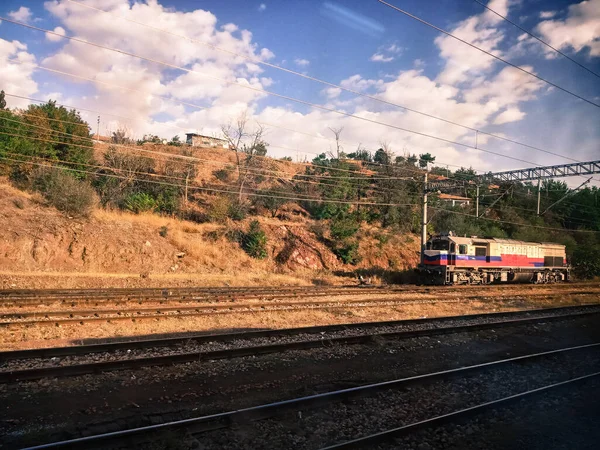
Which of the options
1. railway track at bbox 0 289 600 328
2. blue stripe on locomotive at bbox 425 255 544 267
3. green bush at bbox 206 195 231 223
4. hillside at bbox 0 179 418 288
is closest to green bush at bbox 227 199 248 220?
green bush at bbox 206 195 231 223

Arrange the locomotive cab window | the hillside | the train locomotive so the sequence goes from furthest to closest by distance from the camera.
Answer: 1. the locomotive cab window
2. the train locomotive
3. the hillside

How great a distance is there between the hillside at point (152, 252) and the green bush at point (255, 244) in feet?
1.77

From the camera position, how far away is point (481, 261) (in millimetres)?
28750

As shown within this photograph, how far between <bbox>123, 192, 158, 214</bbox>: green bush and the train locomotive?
22.6 m

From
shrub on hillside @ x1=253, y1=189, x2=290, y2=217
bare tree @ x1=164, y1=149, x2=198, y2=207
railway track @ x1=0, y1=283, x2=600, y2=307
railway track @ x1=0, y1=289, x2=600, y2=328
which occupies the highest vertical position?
bare tree @ x1=164, y1=149, x2=198, y2=207

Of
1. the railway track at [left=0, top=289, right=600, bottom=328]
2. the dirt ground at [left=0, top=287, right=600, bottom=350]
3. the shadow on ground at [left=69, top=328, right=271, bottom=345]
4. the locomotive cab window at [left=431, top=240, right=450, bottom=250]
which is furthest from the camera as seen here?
the locomotive cab window at [left=431, top=240, right=450, bottom=250]

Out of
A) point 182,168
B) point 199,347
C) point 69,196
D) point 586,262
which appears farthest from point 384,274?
point 182,168

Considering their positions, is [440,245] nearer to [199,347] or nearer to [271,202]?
[271,202]

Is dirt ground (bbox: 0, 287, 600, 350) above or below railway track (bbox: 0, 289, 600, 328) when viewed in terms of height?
below

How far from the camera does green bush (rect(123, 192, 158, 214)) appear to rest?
3331cm

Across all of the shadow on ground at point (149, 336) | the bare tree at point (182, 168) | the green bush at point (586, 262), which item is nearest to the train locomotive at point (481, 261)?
the green bush at point (586, 262)

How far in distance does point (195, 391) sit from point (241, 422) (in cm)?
154

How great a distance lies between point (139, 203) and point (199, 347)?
26560mm

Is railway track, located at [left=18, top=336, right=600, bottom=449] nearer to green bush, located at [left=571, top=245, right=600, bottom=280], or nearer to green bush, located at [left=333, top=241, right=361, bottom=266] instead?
green bush, located at [left=333, top=241, right=361, bottom=266]
